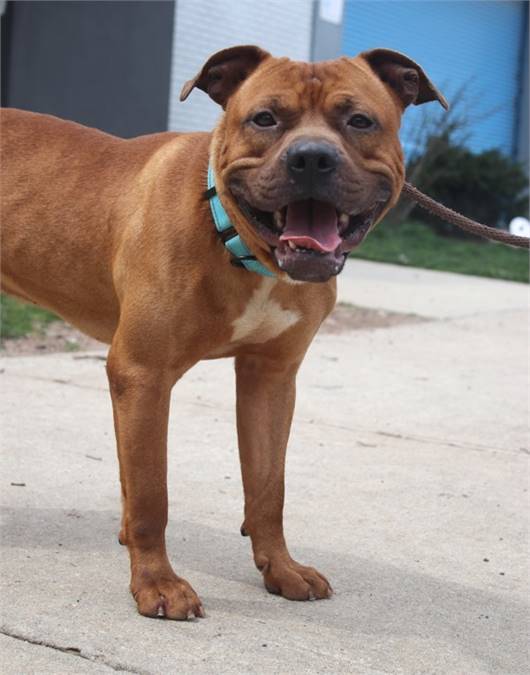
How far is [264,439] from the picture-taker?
3.64m

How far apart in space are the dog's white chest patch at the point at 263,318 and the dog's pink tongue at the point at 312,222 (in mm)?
324

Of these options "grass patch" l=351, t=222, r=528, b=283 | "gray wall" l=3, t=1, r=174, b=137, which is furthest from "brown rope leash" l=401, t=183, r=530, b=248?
"gray wall" l=3, t=1, r=174, b=137

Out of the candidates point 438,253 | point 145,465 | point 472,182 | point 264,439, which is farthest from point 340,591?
point 472,182

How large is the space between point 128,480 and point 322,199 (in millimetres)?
1006

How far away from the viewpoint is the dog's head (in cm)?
292

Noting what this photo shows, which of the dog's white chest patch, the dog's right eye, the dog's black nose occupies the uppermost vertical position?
the dog's right eye

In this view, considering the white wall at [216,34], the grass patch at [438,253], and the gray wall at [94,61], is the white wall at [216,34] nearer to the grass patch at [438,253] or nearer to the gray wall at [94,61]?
the gray wall at [94,61]

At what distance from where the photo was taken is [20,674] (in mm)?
2744

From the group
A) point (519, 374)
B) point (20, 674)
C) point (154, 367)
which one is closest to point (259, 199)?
point (154, 367)

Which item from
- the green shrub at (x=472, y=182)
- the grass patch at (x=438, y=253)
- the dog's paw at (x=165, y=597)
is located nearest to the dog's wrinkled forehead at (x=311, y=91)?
the dog's paw at (x=165, y=597)

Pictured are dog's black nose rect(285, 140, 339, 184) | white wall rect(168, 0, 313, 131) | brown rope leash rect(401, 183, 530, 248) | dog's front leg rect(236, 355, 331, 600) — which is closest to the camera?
dog's black nose rect(285, 140, 339, 184)

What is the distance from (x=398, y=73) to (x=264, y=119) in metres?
0.53

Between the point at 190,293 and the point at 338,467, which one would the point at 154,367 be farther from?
the point at 338,467

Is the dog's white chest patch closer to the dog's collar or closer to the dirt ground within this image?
the dog's collar
